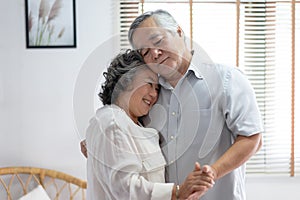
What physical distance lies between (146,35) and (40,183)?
1572 mm

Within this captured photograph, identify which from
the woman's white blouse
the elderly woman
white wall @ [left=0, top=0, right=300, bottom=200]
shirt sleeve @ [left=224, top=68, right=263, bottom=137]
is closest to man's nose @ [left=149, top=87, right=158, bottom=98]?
the elderly woman

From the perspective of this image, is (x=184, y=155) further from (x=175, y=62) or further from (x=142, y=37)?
(x=142, y=37)

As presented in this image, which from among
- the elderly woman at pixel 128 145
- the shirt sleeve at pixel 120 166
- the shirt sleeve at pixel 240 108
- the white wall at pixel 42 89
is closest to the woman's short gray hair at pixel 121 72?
the elderly woman at pixel 128 145

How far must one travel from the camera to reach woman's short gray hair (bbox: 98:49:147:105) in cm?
146

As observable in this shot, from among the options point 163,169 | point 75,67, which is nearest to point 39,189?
point 75,67

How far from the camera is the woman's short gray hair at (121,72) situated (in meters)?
1.46

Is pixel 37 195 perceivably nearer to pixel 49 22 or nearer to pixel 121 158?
pixel 49 22

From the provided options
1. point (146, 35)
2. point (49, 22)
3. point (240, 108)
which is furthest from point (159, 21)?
point (49, 22)

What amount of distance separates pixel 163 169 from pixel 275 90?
1.53m

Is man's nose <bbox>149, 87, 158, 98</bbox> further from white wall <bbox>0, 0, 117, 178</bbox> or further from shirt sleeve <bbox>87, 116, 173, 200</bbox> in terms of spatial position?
white wall <bbox>0, 0, 117, 178</bbox>

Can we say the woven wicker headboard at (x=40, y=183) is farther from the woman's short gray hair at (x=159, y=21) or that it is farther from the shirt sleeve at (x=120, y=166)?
the woman's short gray hair at (x=159, y=21)

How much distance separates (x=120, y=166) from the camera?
55.8 inches

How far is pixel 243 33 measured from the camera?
287 cm

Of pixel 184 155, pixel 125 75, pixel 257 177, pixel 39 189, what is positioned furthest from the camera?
pixel 257 177
